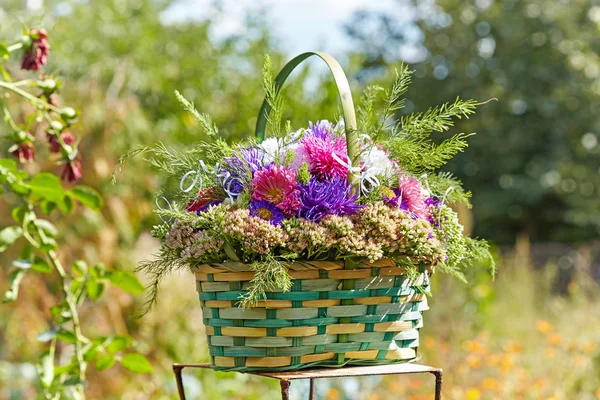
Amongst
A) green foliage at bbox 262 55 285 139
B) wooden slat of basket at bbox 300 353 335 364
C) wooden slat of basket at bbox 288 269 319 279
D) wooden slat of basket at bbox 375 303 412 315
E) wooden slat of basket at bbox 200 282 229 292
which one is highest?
green foliage at bbox 262 55 285 139

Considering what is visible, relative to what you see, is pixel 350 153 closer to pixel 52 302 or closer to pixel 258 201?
pixel 258 201

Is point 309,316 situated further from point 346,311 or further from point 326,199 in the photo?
point 326,199

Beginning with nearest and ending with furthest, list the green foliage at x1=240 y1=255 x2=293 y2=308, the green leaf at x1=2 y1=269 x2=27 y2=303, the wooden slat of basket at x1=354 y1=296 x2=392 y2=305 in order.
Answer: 1. the green foliage at x1=240 y1=255 x2=293 y2=308
2. the wooden slat of basket at x1=354 y1=296 x2=392 y2=305
3. the green leaf at x1=2 y1=269 x2=27 y2=303

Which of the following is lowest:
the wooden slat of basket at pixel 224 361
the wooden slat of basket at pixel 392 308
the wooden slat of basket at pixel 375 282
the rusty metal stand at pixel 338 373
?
the rusty metal stand at pixel 338 373

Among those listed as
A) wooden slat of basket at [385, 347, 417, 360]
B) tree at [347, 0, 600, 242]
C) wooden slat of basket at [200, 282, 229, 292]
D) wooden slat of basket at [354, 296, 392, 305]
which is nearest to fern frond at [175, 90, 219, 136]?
wooden slat of basket at [200, 282, 229, 292]

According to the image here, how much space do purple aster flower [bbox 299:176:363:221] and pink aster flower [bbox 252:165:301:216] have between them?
0.05 ft

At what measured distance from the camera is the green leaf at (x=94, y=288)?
4.32 feet

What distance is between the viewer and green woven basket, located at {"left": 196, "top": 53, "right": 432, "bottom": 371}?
1.05 metres

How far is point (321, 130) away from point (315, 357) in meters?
0.36

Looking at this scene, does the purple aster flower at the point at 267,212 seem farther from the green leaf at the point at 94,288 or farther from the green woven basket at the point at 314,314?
the green leaf at the point at 94,288

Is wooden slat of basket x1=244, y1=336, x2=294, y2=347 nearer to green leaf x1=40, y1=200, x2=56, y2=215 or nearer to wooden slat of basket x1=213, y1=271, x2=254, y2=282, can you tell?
wooden slat of basket x1=213, y1=271, x2=254, y2=282

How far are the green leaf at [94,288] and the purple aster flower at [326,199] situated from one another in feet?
1.55

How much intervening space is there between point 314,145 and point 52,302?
2341mm

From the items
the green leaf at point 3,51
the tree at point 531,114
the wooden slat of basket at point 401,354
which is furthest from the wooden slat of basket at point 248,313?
the tree at point 531,114
